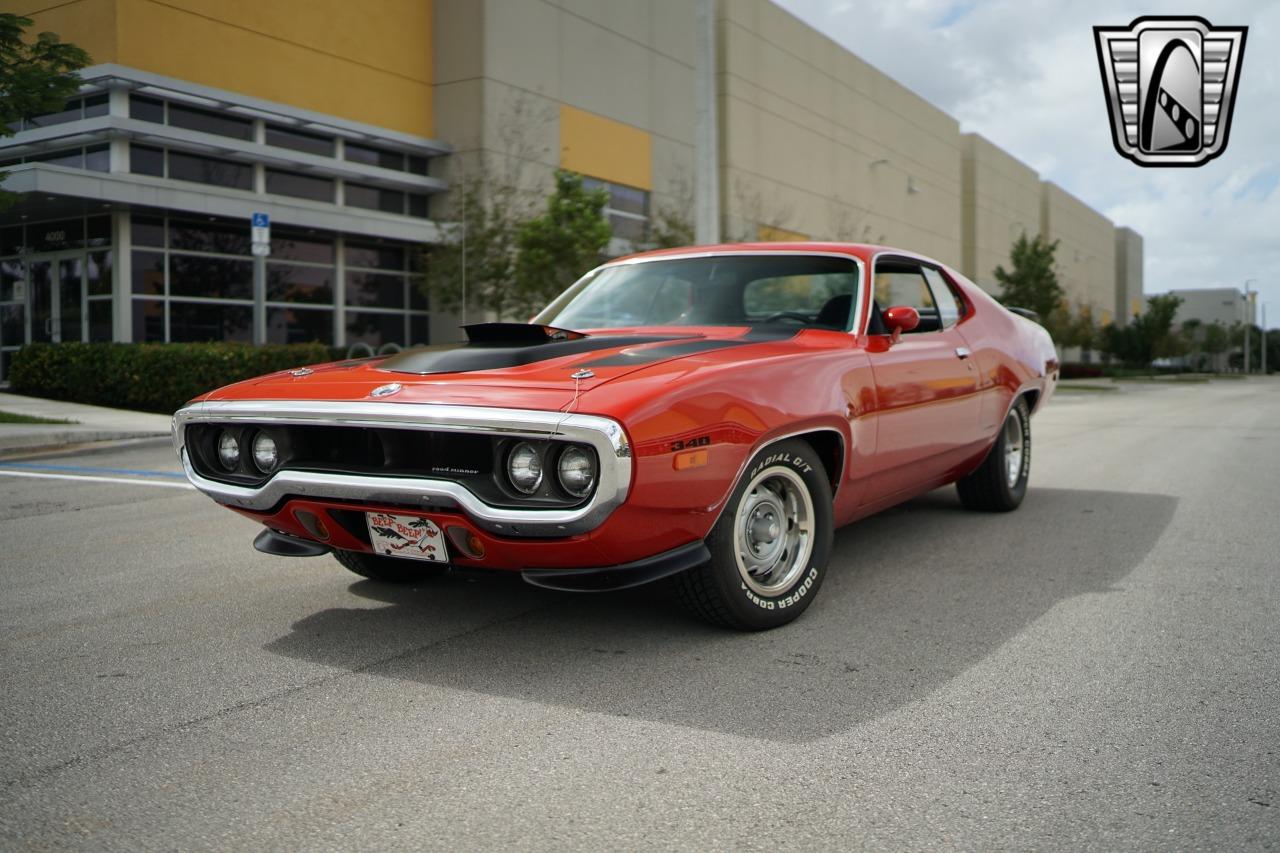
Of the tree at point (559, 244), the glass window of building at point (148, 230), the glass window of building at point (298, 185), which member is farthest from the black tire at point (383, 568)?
the glass window of building at point (298, 185)

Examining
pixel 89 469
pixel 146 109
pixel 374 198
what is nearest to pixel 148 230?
pixel 146 109

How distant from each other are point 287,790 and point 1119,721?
229cm

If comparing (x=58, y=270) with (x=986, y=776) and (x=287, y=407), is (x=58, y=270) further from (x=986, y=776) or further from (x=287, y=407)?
(x=986, y=776)

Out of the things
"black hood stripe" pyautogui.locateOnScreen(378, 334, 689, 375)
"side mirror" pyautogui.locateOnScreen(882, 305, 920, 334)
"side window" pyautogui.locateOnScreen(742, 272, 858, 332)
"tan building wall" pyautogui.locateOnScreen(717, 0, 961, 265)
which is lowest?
"black hood stripe" pyautogui.locateOnScreen(378, 334, 689, 375)

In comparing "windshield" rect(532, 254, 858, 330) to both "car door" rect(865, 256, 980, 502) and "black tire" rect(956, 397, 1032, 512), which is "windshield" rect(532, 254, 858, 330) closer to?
"car door" rect(865, 256, 980, 502)

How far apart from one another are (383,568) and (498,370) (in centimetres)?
140

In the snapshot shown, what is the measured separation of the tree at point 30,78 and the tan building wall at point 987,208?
49669mm

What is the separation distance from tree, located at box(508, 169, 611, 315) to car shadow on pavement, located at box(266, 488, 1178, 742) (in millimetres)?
14082

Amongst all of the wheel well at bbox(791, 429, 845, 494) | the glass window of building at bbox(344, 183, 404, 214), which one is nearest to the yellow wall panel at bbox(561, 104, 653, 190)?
the glass window of building at bbox(344, 183, 404, 214)

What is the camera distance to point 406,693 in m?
3.36

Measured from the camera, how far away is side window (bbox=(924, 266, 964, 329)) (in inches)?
230

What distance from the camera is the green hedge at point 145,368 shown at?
15727 mm

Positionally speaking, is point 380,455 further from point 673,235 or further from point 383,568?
point 673,235

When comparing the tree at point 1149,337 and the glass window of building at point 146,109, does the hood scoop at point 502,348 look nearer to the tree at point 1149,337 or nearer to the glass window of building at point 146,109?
the glass window of building at point 146,109
